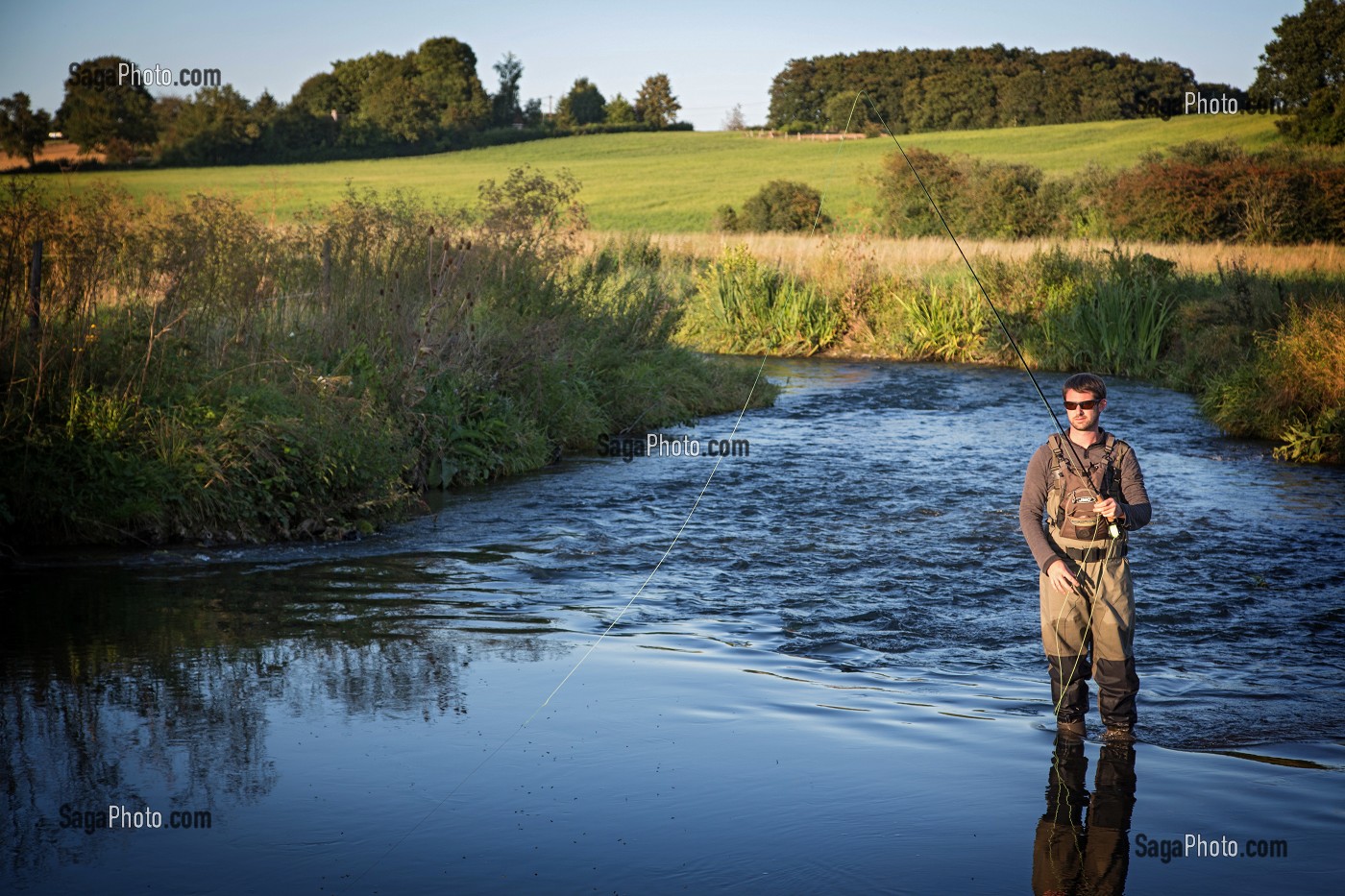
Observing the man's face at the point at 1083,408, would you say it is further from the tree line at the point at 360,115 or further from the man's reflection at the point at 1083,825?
the tree line at the point at 360,115

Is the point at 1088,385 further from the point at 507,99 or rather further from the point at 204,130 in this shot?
the point at 507,99

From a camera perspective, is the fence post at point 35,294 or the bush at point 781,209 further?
the bush at point 781,209

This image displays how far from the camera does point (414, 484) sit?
528 inches

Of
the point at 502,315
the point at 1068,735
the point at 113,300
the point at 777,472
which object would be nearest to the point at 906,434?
the point at 777,472

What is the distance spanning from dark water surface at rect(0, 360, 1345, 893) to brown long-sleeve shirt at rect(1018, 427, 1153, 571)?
104 centimetres

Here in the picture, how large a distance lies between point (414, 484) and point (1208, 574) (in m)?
7.58

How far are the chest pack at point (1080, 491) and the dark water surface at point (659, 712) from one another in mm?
1101

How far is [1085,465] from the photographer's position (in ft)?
19.7

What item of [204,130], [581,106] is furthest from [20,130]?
[581,106]

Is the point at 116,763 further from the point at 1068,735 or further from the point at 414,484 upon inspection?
the point at 414,484

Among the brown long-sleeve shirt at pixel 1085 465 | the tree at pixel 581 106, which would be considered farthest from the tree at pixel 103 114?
the tree at pixel 581 106

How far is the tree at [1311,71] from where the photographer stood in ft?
179

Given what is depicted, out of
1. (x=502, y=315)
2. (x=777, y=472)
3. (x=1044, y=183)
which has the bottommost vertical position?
(x=777, y=472)

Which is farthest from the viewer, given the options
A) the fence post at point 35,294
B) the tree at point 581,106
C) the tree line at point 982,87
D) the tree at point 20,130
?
the tree at point 581,106
